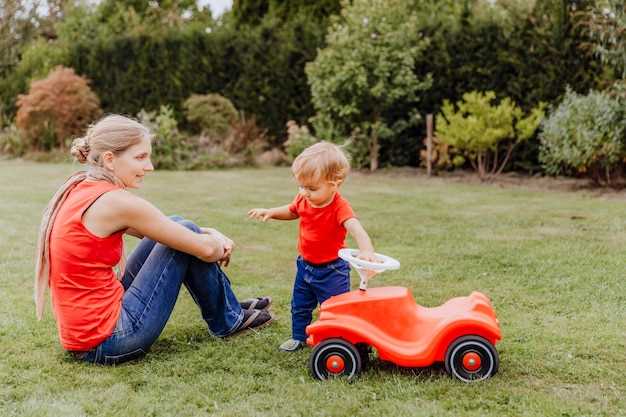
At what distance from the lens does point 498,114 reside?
1170cm

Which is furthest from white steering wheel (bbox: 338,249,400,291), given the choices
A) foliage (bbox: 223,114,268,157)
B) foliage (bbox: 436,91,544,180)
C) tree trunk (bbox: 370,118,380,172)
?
foliage (bbox: 223,114,268,157)

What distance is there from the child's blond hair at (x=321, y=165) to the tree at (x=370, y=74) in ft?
31.2

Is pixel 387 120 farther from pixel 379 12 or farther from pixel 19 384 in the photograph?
pixel 19 384

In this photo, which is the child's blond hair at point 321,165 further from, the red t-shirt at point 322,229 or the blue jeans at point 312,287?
the blue jeans at point 312,287

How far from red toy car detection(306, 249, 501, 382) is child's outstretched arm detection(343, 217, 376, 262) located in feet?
0.71

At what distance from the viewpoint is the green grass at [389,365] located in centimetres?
310

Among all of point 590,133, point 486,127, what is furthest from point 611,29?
point 486,127

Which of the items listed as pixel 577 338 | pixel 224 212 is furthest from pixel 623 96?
pixel 577 338

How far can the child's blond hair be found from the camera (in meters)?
3.61

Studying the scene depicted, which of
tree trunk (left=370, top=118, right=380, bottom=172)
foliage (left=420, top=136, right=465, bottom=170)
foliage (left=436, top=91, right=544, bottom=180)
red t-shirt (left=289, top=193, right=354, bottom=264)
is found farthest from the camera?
tree trunk (left=370, top=118, right=380, bottom=172)

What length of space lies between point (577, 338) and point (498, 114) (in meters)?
8.27

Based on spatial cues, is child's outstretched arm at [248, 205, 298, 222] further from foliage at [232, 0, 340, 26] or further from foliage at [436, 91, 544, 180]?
foliage at [232, 0, 340, 26]

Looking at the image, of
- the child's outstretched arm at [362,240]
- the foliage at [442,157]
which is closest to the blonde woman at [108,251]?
the child's outstretched arm at [362,240]

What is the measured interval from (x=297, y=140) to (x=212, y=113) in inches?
100.0
